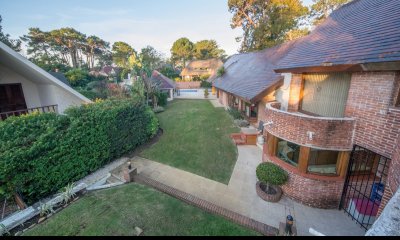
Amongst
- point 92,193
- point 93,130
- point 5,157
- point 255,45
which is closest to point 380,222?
point 92,193

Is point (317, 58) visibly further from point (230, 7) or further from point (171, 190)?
point (230, 7)

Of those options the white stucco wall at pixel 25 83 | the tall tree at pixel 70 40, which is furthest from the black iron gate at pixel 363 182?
the tall tree at pixel 70 40

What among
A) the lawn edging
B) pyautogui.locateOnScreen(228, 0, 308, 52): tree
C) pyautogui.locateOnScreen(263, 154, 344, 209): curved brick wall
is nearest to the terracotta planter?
pyautogui.locateOnScreen(263, 154, 344, 209): curved brick wall

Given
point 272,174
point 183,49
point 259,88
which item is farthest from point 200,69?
point 272,174

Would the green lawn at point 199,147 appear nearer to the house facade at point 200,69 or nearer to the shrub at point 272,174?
the shrub at point 272,174

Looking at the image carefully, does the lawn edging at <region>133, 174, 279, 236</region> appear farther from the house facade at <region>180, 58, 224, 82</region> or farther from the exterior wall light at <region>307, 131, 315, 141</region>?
the house facade at <region>180, 58, 224, 82</region>

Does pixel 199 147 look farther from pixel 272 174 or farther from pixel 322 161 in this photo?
pixel 322 161
